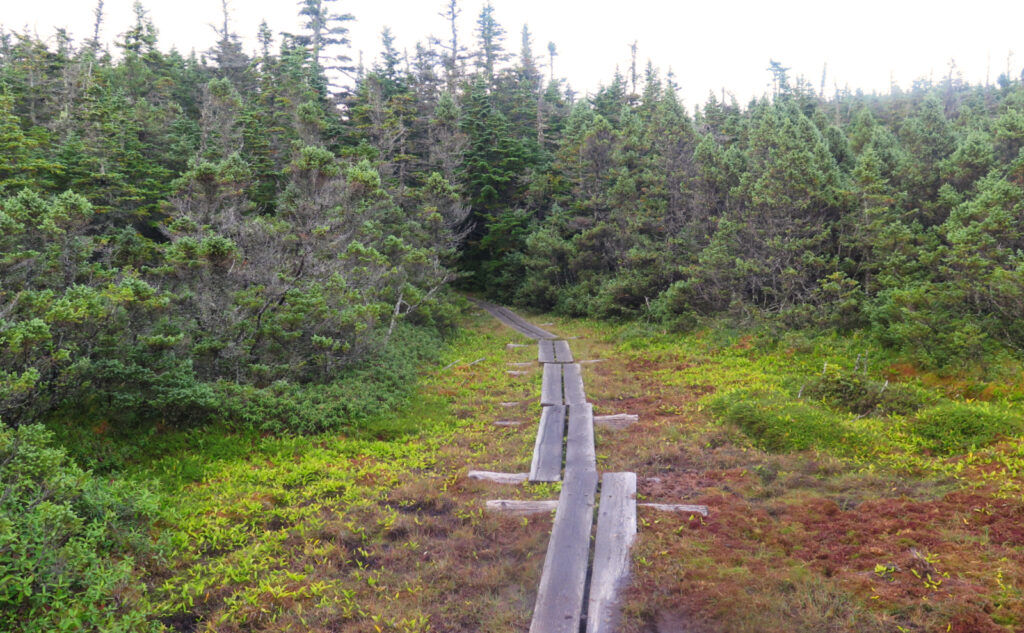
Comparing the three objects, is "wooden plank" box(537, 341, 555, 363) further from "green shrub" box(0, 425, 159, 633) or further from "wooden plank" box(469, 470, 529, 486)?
"green shrub" box(0, 425, 159, 633)

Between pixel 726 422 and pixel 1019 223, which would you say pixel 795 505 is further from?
pixel 1019 223

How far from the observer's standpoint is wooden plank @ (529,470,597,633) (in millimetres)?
5914

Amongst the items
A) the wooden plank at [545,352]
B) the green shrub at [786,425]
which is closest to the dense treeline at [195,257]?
the wooden plank at [545,352]

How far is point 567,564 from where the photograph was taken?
6.96m

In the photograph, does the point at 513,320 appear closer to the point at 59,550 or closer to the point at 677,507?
the point at 677,507

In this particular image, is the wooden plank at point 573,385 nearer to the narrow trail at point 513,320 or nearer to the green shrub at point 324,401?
the green shrub at point 324,401

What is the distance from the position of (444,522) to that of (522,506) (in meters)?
1.29

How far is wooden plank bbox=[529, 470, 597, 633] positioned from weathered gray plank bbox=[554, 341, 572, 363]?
11.4m

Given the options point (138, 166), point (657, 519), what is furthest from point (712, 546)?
point (138, 166)

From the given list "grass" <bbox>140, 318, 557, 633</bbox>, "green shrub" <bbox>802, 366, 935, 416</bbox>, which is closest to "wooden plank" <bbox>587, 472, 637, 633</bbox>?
"grass" <bbox>140, 318, 557, 633</bbox>

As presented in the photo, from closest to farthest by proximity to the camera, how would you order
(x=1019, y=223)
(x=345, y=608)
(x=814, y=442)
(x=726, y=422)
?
(x=345, y=608)
(x=814, y=442)
(x=726, y=422)
(x=1019, y=223)

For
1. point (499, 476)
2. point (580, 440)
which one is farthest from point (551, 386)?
point (499, 476)

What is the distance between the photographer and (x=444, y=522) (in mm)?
8453

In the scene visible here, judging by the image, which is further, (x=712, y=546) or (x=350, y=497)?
(x=350, y=497)
